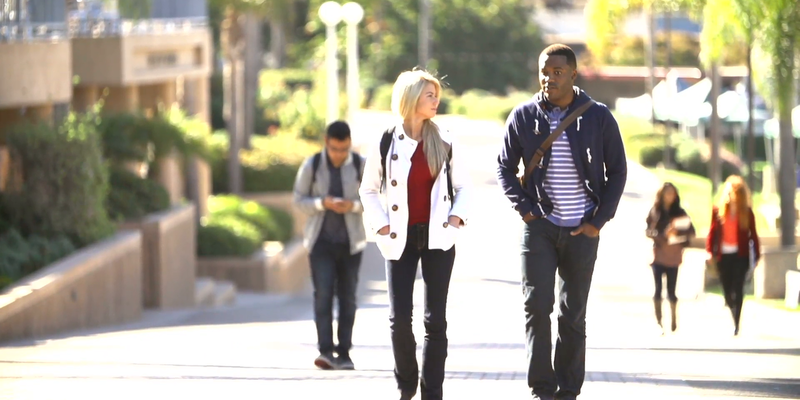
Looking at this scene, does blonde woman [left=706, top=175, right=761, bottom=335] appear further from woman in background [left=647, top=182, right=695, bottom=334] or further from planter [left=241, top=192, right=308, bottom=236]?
planter [left=241, top=192, right=308, bottom=236]

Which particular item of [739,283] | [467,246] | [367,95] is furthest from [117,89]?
[367,95]

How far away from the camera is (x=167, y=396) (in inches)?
286

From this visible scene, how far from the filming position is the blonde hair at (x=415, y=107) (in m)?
6.55

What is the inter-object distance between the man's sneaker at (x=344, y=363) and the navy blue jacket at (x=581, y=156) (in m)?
2.44

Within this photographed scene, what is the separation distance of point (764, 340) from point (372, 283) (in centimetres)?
1193

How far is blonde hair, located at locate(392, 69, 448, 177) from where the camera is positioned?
6.55 m

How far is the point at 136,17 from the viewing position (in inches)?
698

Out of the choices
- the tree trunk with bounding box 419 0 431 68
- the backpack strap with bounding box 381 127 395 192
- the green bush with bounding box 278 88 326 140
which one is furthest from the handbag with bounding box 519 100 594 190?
the tree trunk with bounding box 419 0 431 68

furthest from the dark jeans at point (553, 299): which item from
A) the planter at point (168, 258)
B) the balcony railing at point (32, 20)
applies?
the planter at point (168, 258)

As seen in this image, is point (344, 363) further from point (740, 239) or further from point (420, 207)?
point (740, 239)

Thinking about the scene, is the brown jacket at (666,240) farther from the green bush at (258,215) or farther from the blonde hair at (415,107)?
the green bush at (258,215)

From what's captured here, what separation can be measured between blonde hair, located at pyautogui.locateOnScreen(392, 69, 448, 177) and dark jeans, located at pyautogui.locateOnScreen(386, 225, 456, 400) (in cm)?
34

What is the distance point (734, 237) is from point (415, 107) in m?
6.93

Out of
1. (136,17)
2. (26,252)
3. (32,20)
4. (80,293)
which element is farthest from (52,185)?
(136,17)
